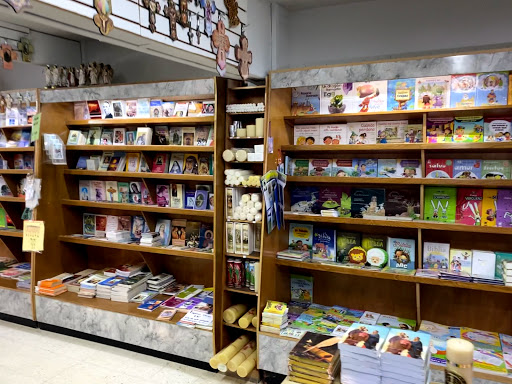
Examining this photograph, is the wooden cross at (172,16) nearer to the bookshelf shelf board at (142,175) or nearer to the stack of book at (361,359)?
the bookshelf shelf board at (142,175)

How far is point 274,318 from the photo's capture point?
11.2 feet

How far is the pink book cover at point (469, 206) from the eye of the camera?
3206 millimetres

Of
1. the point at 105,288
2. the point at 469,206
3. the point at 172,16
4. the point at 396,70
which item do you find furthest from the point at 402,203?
the point at 105,288

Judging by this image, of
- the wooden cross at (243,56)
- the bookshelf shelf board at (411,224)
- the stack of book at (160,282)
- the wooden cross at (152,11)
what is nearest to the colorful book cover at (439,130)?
the bookshelf shelf board at (411,224)

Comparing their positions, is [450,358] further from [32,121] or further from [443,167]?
[32,121]

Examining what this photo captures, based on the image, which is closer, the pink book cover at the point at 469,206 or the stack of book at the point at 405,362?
the stack of book at the point at 405,362

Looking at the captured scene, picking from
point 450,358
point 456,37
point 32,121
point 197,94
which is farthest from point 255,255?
point 32,121

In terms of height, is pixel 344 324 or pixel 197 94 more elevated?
pixel 197 94

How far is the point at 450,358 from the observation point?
154 cm

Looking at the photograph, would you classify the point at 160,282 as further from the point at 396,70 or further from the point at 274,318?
the point at 396,70

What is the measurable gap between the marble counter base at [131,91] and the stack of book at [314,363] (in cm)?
242

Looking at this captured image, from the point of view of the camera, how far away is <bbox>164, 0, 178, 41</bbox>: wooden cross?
7.72 feet

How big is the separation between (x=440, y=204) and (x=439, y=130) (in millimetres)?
601

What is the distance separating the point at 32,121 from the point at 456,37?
4305 millimetres
